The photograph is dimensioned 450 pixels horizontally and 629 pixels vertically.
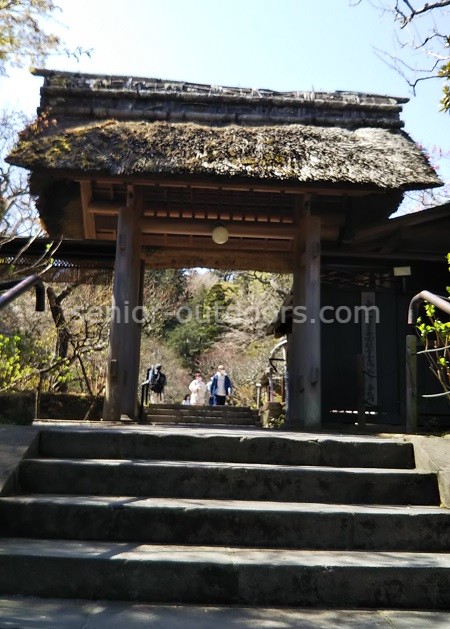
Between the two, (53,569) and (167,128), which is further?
(167,128)

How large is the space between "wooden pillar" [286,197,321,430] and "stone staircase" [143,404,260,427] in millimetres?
3907

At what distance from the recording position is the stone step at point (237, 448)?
4074 millimetres

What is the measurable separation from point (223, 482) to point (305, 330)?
402 cm

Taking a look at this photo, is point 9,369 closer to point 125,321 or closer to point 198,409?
point 125,321

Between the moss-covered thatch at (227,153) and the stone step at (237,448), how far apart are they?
3.75 m

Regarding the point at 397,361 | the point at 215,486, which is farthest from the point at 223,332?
the point at 215,486

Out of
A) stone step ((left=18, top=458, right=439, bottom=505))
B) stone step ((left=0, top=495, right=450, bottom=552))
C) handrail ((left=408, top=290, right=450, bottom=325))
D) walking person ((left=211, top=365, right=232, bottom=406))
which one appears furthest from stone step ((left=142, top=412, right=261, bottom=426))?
stone step ((left=0, top=495, right=450, bottom=552))

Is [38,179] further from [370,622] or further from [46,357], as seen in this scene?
[370,622]

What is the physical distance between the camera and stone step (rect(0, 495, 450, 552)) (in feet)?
10.7

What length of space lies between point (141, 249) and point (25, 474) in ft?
18.9

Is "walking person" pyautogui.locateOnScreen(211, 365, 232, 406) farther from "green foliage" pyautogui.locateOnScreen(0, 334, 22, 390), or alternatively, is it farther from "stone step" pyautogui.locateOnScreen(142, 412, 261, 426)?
"green foliage" pyautogui.locateOnScreen(0, 334, 22, 390)

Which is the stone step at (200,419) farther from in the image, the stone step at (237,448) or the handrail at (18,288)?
the stone step at (237,448)

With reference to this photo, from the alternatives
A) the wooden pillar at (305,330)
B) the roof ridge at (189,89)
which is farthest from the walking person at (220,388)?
the roof ridge at (189,89)

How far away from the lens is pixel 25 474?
3688mm
